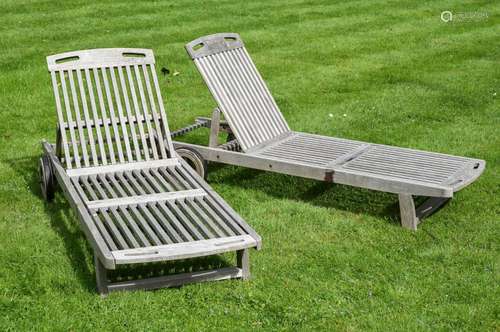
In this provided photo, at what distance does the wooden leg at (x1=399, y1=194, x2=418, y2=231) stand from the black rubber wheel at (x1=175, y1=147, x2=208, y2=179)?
6.29 feet

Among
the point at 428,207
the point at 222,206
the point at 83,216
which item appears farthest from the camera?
the point at 428,207

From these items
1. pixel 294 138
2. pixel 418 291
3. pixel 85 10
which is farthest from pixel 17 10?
pixel 418 291

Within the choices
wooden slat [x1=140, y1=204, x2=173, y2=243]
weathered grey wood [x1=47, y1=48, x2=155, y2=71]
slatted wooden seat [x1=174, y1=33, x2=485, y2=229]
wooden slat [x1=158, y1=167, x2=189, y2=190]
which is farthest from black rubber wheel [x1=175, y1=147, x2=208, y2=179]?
wooden slat [x1=140, y1=204, x2=173, y2=243]

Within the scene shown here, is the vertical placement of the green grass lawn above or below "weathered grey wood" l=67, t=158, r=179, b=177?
below

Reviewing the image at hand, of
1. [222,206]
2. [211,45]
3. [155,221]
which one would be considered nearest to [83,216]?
[155,221]

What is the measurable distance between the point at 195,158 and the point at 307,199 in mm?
1090

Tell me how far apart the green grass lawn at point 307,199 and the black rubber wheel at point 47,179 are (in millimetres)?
105

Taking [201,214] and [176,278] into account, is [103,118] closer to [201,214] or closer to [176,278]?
[201,214]

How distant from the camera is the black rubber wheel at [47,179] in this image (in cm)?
687

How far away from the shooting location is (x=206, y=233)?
5.55m

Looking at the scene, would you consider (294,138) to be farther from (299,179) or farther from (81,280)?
(81,280)

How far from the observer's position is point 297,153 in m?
7.25

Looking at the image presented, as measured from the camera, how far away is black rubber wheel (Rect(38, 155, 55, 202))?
687 centimetres

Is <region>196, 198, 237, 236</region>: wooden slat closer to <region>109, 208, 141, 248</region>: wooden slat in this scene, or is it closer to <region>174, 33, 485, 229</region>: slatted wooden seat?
<region>109, 208, 141, 248</region>: wooden slat
